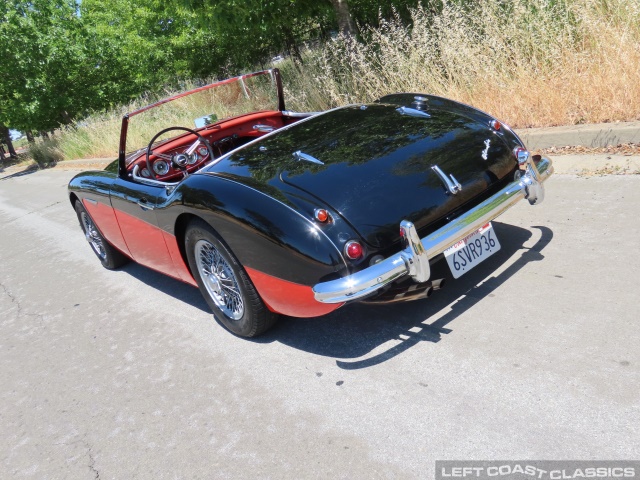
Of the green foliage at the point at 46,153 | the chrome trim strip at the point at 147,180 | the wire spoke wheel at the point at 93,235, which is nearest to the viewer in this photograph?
the chrome trim strip at the point at 147,180

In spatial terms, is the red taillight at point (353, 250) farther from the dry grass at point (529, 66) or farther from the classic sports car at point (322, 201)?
the dry grass at point (529, 66)

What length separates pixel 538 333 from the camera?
2.91m

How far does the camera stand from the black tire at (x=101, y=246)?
5520 millimetres

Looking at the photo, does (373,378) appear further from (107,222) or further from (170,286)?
(107,222)

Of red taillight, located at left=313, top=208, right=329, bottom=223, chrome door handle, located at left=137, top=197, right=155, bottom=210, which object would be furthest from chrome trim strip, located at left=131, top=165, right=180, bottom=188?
red taillight, located at left=313, top=208, right=329, bottom=223

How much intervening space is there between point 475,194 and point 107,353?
2676 millimetres

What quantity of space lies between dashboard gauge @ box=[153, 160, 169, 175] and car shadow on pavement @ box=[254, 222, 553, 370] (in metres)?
1.53

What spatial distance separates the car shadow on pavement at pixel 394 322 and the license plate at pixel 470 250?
243 millimetres

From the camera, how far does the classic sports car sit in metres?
2.80

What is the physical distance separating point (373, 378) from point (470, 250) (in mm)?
934

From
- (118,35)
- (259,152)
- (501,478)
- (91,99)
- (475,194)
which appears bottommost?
(501,478)

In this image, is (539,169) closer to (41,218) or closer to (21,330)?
(21,330)

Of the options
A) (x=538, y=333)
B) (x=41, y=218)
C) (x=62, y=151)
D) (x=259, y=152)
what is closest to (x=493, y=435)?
(x=538, y=333)

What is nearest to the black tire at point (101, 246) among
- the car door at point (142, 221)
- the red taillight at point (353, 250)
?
the car door at point (142, 221)
